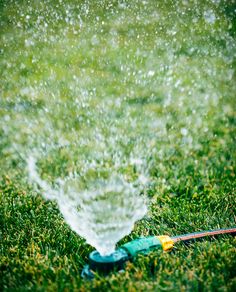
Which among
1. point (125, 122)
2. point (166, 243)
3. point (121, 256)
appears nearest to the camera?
point (121, 256)

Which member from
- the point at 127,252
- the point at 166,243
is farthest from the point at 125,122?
the point at 127,252

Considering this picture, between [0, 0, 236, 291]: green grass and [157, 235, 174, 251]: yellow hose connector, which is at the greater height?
[0, 0, 236, 291]: green grass

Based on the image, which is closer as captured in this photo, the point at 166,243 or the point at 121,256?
the point at 121,256

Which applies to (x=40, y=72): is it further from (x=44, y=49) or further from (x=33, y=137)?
(x=33, y=137)

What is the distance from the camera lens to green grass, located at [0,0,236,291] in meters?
1.82

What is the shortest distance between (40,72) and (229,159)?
2456 millimetres

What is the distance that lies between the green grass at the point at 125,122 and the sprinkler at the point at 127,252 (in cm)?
4

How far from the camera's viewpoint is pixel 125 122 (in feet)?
11.2

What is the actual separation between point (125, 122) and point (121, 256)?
71.0 inches

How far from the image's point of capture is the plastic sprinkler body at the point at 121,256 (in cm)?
165

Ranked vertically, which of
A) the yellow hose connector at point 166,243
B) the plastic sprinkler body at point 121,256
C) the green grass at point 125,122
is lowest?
the plastic sprinkler body at point 121,256

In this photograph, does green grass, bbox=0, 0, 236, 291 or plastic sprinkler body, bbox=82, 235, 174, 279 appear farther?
green grass, bbox=0, 0, 236, 291

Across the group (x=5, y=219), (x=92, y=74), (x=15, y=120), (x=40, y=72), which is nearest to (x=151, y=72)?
(x=92, y=74)

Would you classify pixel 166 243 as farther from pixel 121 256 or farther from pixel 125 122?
pixel 125 122
